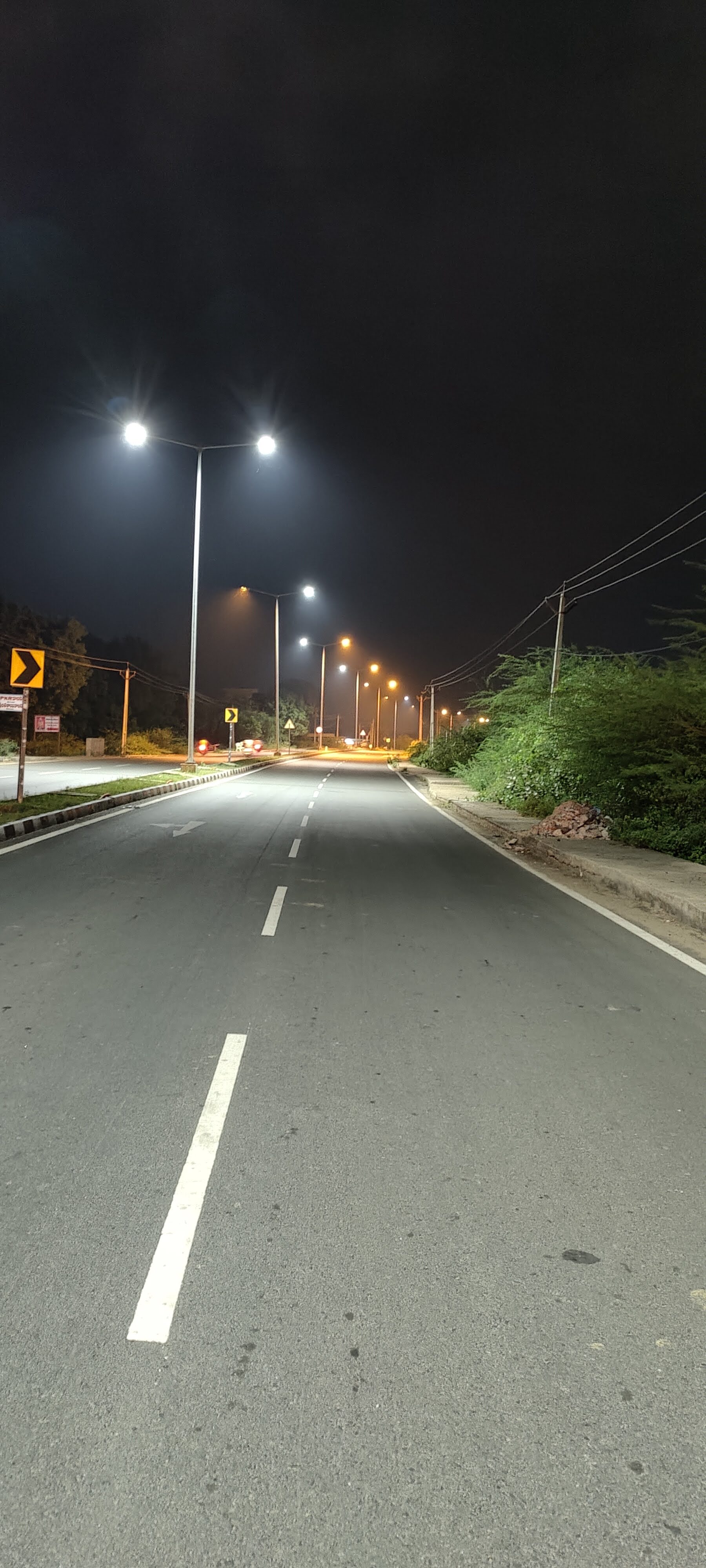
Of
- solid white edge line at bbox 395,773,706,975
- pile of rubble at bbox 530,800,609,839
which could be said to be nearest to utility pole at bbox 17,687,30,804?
solid white edge line at bbox 395,773,706,975

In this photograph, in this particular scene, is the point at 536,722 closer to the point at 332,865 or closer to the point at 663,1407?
the point at 332,865

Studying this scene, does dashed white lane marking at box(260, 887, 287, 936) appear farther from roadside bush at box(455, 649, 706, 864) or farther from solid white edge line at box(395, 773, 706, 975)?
roadside bush at box(455, 649, 706, 864)

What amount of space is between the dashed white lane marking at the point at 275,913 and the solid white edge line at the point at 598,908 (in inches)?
132

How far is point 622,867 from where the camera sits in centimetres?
1217

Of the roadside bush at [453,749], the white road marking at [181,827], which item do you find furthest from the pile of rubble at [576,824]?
the roadside bush at [453,749]

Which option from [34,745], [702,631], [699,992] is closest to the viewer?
[699,992]

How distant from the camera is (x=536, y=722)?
75.3 feet

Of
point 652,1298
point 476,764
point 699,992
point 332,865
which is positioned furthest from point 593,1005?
point 476,764

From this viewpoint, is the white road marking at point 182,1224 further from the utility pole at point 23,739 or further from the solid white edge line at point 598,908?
the utility pole at point 23,739

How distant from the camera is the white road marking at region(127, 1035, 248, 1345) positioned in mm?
2711

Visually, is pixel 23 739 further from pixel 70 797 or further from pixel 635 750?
pixel 635 750

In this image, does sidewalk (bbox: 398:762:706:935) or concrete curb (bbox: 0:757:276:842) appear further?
concrete curb (bbox: 0:757:276:842)

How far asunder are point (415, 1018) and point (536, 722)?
1792cm

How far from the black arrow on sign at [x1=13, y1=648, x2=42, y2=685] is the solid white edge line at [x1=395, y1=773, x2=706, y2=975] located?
28.4 feet
